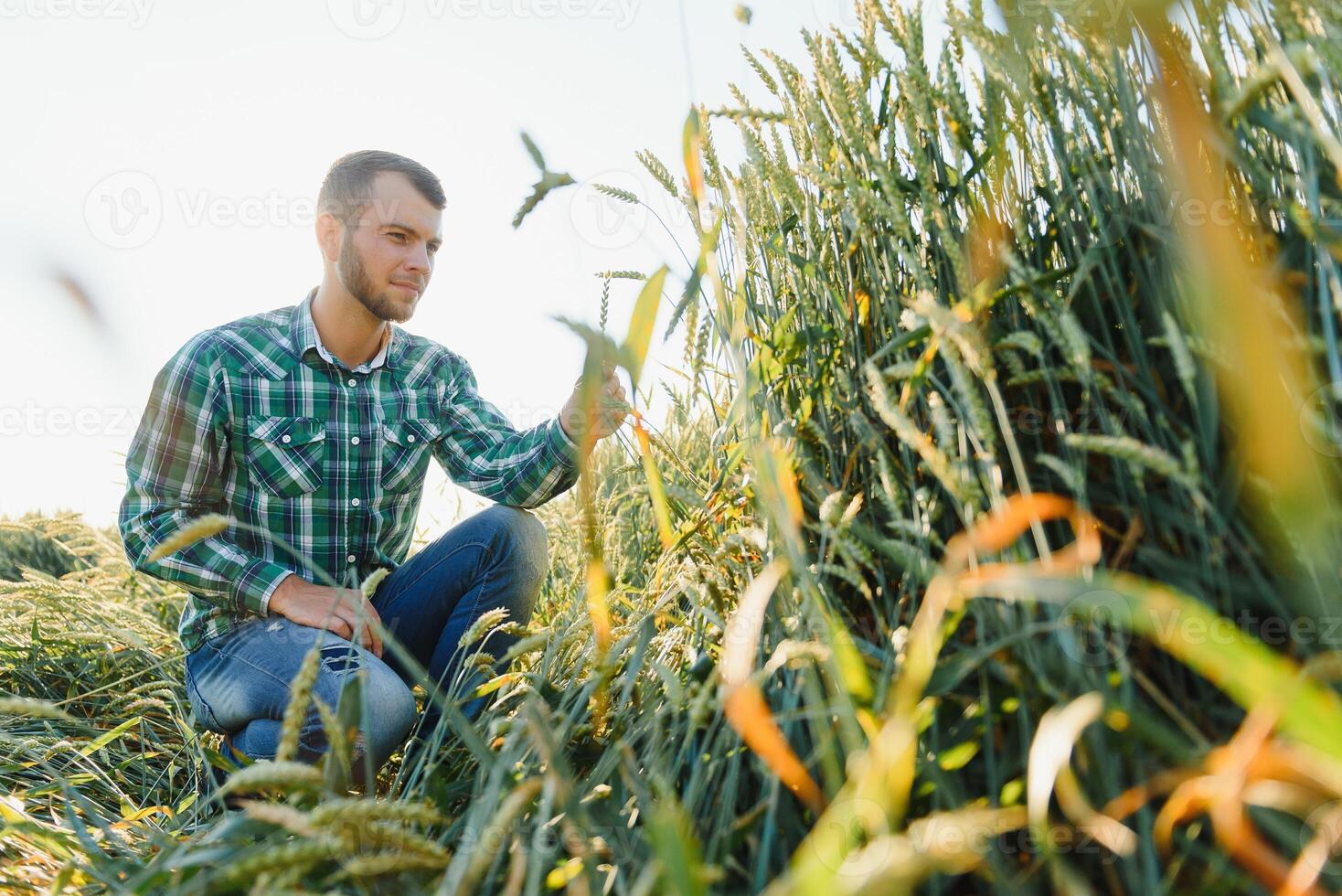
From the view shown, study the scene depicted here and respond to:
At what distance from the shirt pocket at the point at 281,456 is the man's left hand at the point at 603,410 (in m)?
0.58

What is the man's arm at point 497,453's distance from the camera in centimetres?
189

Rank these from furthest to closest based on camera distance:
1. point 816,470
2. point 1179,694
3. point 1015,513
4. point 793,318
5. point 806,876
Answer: point 793,318
point 816,470
point 1179,694
point 1015,513
point 806,876

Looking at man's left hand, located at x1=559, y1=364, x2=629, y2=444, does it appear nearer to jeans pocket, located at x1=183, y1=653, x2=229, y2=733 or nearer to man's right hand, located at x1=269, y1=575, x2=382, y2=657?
man's right hand, located at x1=269, y1=575, x2=382, y2=657

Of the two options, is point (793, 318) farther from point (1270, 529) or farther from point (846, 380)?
point (1270, 529)

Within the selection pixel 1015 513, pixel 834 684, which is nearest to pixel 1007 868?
pixel 834 684

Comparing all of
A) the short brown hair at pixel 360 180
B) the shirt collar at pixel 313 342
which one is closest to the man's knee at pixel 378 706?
the shirt collar at pixel 313 342

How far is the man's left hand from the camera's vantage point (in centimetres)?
132

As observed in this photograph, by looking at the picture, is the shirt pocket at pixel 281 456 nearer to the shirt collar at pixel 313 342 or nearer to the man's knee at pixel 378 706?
the shirt collar at pixel 313 342

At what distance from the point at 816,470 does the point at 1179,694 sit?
17.2 inches

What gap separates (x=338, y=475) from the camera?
6.40 ft

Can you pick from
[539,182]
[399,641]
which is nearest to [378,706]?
[399,641]

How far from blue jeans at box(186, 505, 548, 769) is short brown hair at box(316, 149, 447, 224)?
2.77ft

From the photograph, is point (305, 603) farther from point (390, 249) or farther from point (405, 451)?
point (390, 249)

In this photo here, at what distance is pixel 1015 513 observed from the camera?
59 cm
